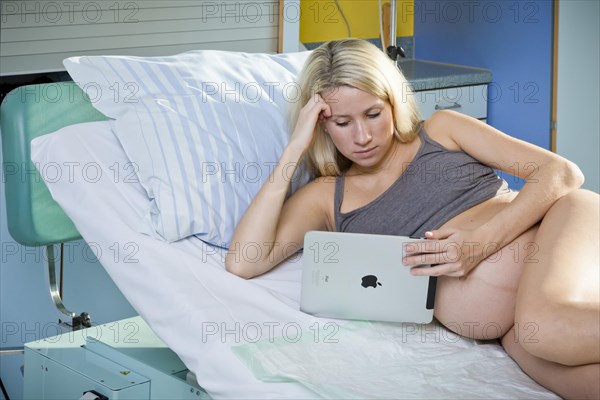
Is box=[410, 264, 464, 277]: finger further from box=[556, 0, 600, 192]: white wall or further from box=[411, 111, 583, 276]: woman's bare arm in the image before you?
box=[556, 0, 600, 192]: white wall

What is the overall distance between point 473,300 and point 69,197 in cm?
84

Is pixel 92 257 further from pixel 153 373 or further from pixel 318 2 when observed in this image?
pixel 318 2

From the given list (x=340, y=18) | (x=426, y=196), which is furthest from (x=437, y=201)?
(x=340, y=18)

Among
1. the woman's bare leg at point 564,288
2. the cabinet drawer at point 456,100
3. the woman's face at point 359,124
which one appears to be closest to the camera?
the woman's bare leg at point 564,288

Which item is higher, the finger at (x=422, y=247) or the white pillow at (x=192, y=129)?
the white pillow at (x=192, y=129)

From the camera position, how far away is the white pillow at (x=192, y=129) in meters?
1.82

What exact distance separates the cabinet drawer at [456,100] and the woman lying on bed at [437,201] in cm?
109

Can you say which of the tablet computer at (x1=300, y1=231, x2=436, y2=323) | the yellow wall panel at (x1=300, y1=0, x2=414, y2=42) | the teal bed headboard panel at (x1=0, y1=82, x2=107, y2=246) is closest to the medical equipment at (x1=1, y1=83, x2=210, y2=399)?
the teal bed headboard panel at (x1=0, y1=82, x2=107, y2=246)

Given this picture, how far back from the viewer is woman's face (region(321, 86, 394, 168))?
5.73 ft

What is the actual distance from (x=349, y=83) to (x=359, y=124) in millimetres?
83

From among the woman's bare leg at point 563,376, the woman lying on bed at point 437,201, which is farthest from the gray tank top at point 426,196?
the woman's bare leg at point 563,376

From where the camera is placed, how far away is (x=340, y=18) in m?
3.40

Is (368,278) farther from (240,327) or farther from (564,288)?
(564,288)

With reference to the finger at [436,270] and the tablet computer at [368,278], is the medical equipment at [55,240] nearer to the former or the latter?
the tablet computer at [368,278]
